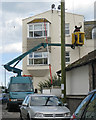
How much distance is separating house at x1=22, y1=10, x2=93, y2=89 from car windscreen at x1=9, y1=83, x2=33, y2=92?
972cm

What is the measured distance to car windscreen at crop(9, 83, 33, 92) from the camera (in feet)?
74.4

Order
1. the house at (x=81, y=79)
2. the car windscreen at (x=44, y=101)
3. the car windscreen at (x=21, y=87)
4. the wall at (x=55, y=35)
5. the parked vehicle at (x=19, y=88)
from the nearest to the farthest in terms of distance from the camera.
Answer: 1. the car windscreen at (x=44, y=101)
2. the house at (x=81, y=79)
3. the parked vehicle at (x=19, y=88)
4. the car windscreen at (x=21, y=87)
5. the wall at (x=55, y=35)

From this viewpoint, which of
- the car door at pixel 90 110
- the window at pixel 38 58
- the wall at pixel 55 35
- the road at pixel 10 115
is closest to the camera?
the car door at pixel 90 110

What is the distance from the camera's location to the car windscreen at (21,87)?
22.7 meters

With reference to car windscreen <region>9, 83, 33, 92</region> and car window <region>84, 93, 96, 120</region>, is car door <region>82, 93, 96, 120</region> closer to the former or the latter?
car window <region>84, 93, 96, 120</region>

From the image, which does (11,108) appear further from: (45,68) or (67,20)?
(67,20)

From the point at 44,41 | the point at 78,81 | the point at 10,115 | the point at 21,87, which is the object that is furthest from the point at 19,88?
the point at 44,41

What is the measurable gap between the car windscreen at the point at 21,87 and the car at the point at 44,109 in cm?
895

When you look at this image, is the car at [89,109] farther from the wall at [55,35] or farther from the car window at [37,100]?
the wall at [55,35]

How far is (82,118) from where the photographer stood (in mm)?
5441

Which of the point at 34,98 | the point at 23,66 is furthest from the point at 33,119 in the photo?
the point at 23,66

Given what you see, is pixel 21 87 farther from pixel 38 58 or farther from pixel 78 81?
pixel 38 58

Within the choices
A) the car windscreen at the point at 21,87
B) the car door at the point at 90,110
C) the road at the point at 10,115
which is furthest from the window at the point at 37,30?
the car door at the point at 90,110

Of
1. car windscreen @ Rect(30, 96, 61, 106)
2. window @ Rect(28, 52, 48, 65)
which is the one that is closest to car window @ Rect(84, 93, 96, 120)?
car windscreen @ Rect(30, 96, 61, 106)
